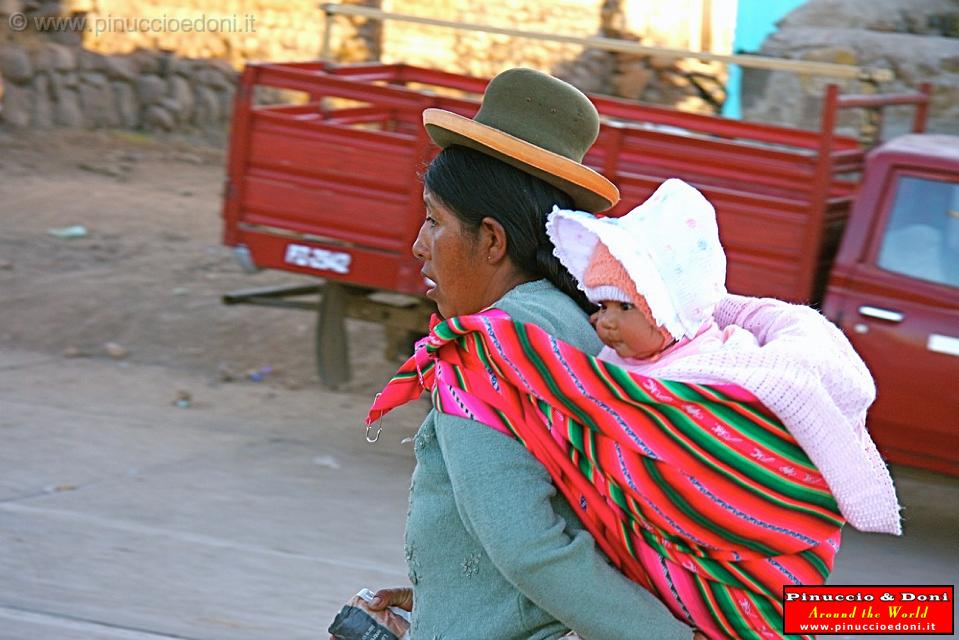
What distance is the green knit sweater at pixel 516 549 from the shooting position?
5.71ft

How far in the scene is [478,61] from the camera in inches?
627

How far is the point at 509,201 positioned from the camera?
192 cm

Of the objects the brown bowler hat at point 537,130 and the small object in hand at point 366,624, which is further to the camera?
the small object in hand at point 366,624

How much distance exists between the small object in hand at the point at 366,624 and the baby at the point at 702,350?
0.52 metres

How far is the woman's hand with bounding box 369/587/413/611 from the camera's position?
2163 mm

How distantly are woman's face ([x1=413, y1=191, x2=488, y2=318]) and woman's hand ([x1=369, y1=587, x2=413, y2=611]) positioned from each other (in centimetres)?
50

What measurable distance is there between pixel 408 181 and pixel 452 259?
5151 mm

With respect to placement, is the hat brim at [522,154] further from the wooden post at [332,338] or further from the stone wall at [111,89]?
the stone wall at [111,89]

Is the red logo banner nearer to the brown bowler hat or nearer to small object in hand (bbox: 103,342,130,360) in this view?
the brown bowler hat

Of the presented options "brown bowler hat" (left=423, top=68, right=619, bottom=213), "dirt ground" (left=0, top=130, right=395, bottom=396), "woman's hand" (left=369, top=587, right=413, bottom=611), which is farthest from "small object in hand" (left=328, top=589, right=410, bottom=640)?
"dirt ground" (left=0, top=130, right=395, bottom=396)

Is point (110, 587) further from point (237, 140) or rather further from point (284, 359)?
point (284, 359)

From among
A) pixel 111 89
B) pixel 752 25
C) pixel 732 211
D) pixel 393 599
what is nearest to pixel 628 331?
pixel 393 599

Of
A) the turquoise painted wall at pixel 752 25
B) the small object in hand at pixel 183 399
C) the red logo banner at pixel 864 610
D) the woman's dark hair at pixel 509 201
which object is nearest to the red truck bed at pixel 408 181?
the small object in hand at pixel 183 399

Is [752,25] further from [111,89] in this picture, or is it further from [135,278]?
[111,89]
